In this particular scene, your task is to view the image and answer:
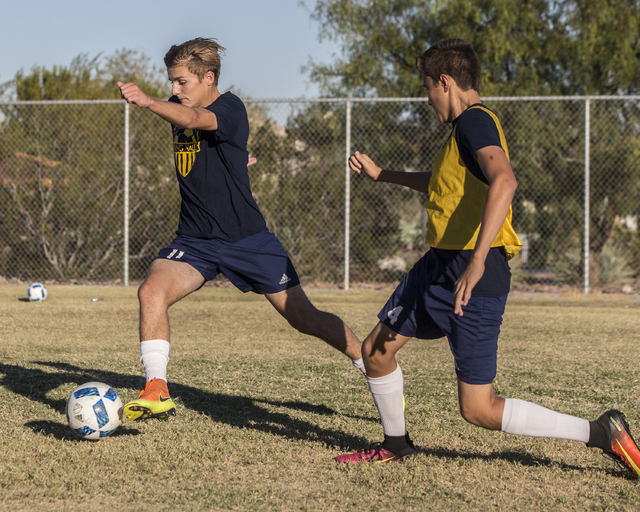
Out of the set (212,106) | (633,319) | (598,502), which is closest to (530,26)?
(633,319)

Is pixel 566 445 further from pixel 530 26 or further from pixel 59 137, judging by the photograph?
pixel 530 26

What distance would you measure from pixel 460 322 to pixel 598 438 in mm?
815

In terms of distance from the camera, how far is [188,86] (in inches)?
158

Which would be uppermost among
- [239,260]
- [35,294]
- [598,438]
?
[239,260]

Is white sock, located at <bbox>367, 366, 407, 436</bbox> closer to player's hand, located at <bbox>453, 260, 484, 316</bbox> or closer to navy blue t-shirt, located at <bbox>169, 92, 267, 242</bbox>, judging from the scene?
player's hand, located at <bbox>453, 260, 484, 316</bbox>

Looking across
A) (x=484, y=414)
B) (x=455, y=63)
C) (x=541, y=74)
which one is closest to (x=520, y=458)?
(x=484, y=414)

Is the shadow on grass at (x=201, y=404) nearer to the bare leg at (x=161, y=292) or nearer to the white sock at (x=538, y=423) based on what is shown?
the bare leg at (x=161, y=292)

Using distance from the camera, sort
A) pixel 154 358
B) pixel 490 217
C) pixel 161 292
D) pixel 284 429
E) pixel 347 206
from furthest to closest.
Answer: pixel 347 206 < pixel 284 429 < pixel 161 292 < pixel 154 358 < pixel 490 217

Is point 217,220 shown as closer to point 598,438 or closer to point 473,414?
point 473,414

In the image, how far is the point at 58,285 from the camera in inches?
469

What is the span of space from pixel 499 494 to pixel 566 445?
893 millimetres

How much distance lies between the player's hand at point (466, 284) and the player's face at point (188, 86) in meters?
2.11

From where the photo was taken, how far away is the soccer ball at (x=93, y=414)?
3473 millimetres

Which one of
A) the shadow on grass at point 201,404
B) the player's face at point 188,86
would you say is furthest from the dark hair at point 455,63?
the shadow on grass at point 201,404
